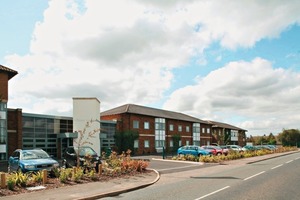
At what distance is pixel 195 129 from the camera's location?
68.2 metres

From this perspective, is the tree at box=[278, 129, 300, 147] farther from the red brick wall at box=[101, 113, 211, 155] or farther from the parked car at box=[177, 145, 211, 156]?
the parked car at box=[177, 145, 211, 156]

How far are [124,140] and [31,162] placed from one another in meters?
30.4

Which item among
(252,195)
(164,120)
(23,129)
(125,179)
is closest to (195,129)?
(164,120)

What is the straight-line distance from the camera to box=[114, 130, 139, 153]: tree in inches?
1821

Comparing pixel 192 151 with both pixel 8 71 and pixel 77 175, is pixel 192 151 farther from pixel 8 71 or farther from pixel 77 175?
pixel 77 175

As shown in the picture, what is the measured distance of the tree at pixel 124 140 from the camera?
46.2 m

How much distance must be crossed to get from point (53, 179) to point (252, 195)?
8.68 metres

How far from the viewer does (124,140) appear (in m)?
46.8

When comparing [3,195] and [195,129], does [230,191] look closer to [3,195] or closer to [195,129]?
[3,195]

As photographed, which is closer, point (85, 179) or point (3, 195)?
point (3, 195)

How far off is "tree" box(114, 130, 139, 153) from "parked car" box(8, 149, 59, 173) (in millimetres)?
27572

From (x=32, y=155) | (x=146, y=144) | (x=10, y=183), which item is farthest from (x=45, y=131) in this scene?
(x=10, y=183)

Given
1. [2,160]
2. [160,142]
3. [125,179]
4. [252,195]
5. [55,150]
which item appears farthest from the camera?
[160,142]

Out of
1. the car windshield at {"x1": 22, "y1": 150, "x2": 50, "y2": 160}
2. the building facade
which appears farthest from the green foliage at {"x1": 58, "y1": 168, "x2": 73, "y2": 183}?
the building facade
